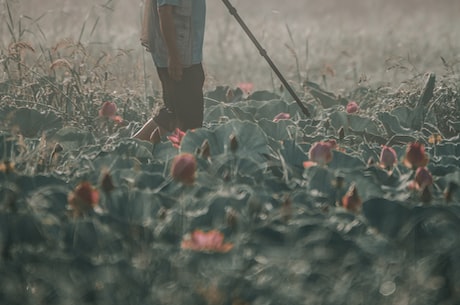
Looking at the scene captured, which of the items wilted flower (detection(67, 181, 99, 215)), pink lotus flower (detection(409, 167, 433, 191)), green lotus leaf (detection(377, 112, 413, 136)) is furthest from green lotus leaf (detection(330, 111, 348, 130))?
wilted flower (detection(67, 181, 99, 215))

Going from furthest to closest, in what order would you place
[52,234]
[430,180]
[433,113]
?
1. [433,113]
2. [430,180]
3. [52,234]

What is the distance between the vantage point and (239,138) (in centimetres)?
320

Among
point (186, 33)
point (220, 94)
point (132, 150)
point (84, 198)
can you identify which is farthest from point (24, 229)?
point (220, 94)

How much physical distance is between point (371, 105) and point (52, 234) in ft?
10.9

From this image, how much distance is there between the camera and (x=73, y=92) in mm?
4801

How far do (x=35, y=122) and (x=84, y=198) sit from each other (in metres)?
1.64

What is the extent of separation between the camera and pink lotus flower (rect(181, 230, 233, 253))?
2.30m

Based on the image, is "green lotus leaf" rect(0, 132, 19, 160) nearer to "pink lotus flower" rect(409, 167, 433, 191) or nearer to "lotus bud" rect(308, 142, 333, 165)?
"lotus bud" rect(308, 142, 333, 165)

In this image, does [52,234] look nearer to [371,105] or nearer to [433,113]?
[433,113]

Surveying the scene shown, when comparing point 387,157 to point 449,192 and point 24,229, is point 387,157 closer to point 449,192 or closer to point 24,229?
point 449,192

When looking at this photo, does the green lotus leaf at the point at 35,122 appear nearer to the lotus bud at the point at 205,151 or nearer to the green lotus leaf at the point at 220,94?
the lotus bud at the point at 205,151

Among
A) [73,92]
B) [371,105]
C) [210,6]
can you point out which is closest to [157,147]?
[73,92]

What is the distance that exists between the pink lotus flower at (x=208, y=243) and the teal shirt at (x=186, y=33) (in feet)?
5.66

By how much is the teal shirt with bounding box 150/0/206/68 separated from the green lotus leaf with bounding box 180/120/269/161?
0.83 metres
